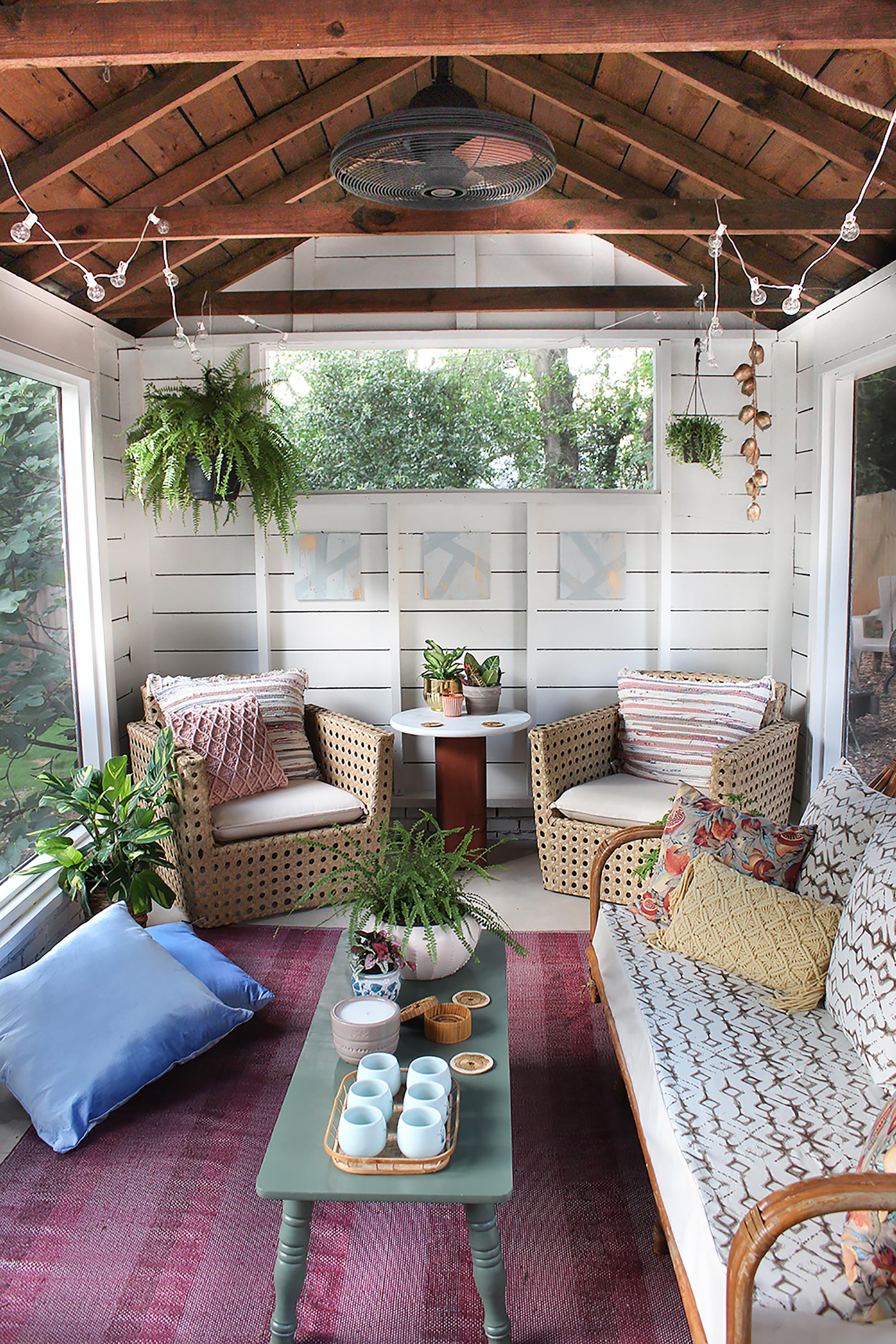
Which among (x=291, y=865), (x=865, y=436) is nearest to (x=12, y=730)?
(x=291, y=865)

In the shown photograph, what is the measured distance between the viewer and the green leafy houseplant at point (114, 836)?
346 centimetres

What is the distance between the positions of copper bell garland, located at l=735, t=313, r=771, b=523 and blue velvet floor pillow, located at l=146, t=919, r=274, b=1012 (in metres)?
2.57

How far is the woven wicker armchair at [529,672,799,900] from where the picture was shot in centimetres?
400

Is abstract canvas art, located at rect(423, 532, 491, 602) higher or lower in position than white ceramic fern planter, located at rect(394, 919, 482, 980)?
higher

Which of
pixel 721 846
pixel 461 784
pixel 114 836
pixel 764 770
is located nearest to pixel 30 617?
pixel 114 836

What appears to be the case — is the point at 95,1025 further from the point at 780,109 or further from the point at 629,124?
the point at 629,124

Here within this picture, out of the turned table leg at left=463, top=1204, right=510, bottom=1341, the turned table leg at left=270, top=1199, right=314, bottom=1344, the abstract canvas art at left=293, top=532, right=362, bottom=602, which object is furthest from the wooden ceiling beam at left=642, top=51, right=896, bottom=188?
the turned table leg at left=270, top=1199, right=314, bottom=1344

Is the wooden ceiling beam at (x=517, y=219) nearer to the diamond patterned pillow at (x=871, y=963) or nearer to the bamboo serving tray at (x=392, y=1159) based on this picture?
the diamond patterned pillow at (x=871, y=963)

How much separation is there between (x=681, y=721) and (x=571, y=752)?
502 millimetres

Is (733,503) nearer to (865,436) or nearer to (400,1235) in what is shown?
(865,436)

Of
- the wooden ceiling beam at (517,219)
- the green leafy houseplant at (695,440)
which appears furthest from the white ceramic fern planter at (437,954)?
the green leafy houseplant at (695,440)

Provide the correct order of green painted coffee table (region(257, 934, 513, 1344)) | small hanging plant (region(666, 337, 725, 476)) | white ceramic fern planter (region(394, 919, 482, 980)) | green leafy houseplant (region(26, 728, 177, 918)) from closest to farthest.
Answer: green painted coffee table (region(257, 934, 513, 1344))
white ceramic fern planter (region(394, 919, 482, 980))
green leafy houseplant (region(26, 728, 177, 918))
small hanging plant (region(666, 337, 725, 476))

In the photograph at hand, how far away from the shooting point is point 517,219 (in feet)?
11.4

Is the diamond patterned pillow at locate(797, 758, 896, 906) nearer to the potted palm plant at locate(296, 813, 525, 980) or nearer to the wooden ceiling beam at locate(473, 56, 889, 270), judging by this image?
the potted palm plant at locate(296, 813, 525, 980)
